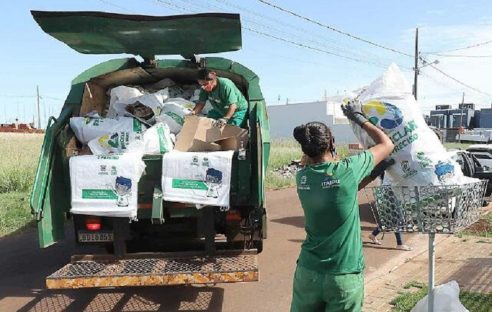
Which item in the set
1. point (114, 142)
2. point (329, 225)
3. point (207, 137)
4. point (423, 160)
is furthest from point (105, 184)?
point (423, 160)

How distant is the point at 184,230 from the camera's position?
17.6 ft

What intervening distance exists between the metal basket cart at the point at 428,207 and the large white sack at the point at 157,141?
2.74 metres

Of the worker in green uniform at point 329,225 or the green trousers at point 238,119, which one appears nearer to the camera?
the worker in green uniform at point 329,225

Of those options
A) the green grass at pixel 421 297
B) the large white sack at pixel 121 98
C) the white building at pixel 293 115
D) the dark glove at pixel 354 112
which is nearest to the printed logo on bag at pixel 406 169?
the dark glove at pixel 354 112

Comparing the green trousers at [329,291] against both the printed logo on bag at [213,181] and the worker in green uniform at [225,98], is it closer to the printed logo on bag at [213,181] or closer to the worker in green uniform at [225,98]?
the printed logo on bag at [213,181]

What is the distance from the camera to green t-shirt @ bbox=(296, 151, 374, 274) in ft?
8.83

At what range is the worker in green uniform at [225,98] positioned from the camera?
5.81m

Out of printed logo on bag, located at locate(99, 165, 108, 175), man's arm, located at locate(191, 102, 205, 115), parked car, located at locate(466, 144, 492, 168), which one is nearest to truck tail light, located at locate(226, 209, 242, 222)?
printed logo on bag, located at locate(99, 165, 108, 175)

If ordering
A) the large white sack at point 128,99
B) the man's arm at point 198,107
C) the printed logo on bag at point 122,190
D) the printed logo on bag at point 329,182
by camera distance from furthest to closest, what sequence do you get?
the man's arm at point 198,107
the large white sack at point 128,99
the printed logo on bag at point 122,190
the printed logo on bag at point 329,182

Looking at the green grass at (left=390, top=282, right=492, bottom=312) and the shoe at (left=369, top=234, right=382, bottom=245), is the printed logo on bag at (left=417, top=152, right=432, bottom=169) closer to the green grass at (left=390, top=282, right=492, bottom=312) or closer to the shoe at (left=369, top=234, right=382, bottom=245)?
the green grass at (left=390, top=282, right=492, bottom=312)

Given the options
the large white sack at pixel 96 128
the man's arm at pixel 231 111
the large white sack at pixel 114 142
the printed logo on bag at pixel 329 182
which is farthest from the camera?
the man's arm at pixel 231 111

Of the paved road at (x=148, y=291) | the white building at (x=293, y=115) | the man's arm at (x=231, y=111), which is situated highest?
the white building at (x=293, y=115)

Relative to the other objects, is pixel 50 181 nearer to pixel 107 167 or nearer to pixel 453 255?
pixel 107 167

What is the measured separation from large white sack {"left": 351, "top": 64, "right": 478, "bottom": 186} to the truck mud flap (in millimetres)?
1785
